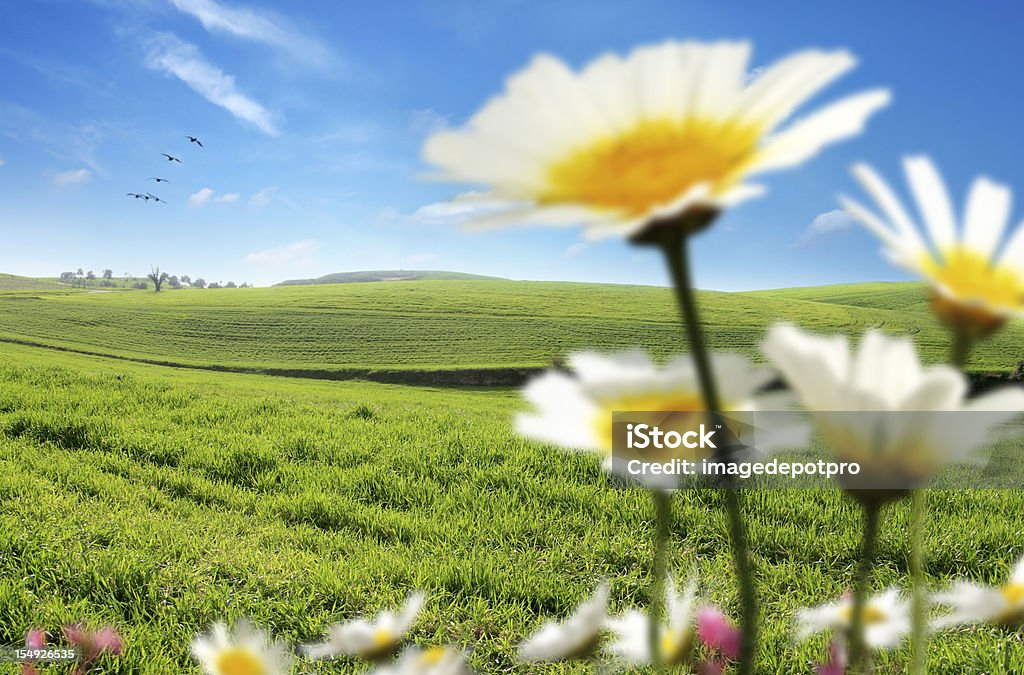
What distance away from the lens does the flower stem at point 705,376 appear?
0.19m

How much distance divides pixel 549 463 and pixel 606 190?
3.15 m

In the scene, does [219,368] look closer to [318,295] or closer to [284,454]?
[318,295]

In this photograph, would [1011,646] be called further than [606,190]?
Yes

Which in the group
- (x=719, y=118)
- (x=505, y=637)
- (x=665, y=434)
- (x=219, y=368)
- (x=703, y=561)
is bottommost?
(x=219, y=368)

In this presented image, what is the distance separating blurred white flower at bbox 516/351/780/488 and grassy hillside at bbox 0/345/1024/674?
132 cm

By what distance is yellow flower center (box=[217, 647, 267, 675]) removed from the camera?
463mm

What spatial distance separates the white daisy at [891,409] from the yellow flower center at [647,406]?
5cm

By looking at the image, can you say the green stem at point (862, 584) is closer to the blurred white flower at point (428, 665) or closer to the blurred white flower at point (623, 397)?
the blurred white flower at point (623, 397)

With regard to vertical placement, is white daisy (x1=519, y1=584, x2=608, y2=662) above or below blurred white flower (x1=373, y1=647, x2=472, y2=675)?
above

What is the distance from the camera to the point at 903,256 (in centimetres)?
18

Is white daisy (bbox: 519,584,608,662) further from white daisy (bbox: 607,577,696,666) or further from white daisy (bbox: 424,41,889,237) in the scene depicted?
white daisy (bbox: 424,41,889,237)

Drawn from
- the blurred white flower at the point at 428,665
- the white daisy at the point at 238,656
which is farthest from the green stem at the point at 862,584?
the white daisy at the point at 238,656

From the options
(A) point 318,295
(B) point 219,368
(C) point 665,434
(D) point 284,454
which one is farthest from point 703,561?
(A) point 318,295

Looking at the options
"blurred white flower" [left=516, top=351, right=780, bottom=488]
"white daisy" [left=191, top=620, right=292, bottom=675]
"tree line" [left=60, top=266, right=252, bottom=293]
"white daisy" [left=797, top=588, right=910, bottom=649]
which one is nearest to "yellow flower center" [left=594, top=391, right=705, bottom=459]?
"blurred white flower" [left=516, top=351, right=780, bottom=488]
